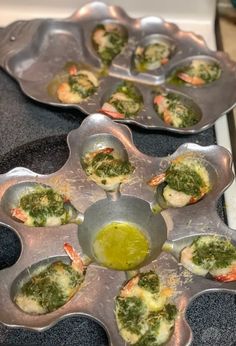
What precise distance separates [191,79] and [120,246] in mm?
547

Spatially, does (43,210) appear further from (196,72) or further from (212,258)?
(196,72)

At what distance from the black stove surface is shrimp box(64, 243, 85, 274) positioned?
95 millimetres

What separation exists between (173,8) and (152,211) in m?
0.84

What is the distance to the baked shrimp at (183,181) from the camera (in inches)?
47.9

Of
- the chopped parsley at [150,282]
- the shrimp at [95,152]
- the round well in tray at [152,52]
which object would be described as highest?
the round well in tray at [152,52]

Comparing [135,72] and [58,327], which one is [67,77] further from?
[58,327]

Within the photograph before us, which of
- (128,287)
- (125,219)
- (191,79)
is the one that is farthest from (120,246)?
(191,79)

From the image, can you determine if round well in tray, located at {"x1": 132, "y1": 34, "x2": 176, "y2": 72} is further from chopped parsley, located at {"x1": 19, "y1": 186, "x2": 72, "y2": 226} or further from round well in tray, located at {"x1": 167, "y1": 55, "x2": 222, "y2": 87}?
chopped parsley, located at {"x1": 19, "y1": 186, "x2": 72, "y2": 226}

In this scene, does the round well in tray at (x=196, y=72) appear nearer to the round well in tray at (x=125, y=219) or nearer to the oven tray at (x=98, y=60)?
the oven tray at (x=98, y=60)

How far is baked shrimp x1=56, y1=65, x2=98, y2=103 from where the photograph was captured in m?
1.46

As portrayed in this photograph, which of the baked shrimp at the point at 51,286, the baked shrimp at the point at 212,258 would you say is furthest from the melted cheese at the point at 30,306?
the baked shrimp at the point at 212,258

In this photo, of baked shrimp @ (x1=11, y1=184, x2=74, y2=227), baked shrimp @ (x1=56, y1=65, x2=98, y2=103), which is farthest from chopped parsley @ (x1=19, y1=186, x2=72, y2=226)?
baked shrimp @ (x1=56, y1=65, x2=98, y2=103)

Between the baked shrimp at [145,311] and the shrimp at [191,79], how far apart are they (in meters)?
0.63

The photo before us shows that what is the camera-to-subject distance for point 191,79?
1.51m
